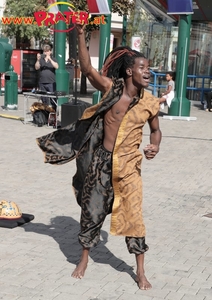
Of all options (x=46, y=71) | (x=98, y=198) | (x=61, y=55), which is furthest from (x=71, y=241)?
(x=61, y=55)

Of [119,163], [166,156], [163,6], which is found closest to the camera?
[119,163]

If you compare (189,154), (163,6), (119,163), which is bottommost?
(189,154)

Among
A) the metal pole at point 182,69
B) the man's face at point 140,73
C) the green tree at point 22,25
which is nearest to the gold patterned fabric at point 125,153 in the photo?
the man's face at point 140,73

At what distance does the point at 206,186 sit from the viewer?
29.3ft

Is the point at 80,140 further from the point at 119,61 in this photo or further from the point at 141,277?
the point at 141,277

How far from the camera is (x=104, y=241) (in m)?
6.14

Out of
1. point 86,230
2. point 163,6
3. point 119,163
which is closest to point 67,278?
point 86,230

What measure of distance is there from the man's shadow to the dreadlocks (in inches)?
64.7

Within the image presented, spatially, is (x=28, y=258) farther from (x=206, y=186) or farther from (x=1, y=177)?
(x=206, y=186)

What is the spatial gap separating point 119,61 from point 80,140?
71 centimetres

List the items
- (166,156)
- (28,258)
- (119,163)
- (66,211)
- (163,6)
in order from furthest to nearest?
(163,6)
(166,156)
(66,211)
(28,258)
(119,163)

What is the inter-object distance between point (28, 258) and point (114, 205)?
1094 millimetres

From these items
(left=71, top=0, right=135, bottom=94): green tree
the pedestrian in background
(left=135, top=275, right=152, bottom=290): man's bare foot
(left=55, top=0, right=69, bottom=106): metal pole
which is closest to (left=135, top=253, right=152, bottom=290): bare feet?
(left=135, top=275, right=152, bottom=290): man's bare foot

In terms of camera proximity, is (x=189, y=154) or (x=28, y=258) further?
(x=189, y=154)
